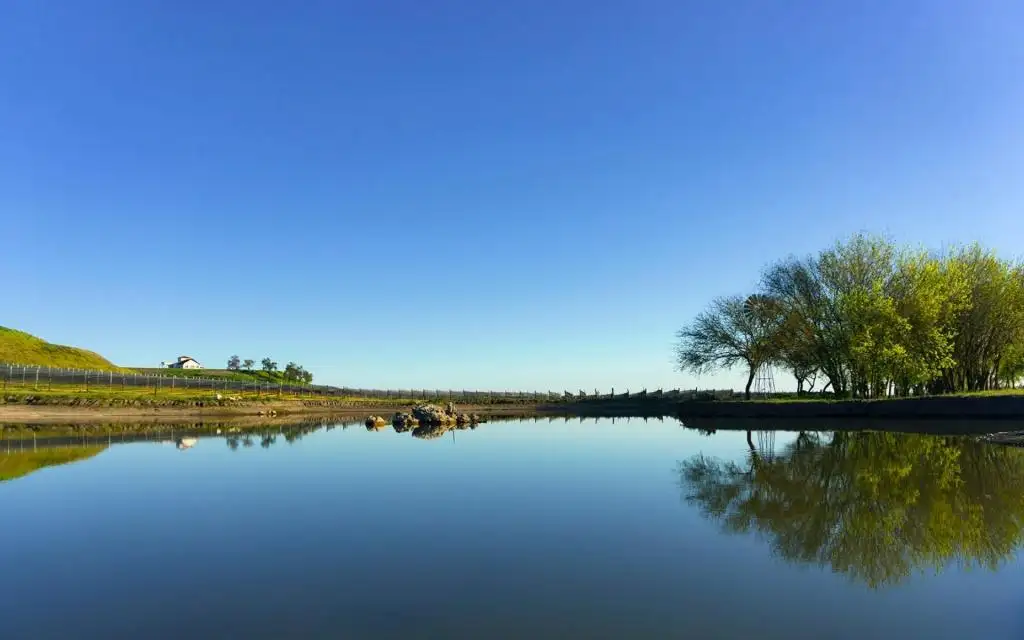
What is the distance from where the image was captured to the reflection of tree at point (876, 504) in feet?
35.4

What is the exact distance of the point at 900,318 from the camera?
5116 centimetres

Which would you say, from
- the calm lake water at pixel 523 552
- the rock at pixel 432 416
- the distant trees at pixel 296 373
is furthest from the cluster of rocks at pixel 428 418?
the distant trees at pixel 296 373

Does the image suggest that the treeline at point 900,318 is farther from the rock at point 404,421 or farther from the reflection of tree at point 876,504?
the rock at point 404,421

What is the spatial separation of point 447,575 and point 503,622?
2300 millimetres

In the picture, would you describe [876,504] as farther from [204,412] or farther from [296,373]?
[296,373]

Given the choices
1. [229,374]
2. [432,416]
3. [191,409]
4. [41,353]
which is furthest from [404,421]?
[229,374]

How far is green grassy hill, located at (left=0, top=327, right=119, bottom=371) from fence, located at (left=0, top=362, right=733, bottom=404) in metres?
28.1

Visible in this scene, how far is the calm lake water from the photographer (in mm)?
7773

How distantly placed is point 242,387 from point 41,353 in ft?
157

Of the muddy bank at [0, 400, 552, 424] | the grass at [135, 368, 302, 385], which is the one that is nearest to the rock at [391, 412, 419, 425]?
the muddy bank at [0, 400, 552, 424]

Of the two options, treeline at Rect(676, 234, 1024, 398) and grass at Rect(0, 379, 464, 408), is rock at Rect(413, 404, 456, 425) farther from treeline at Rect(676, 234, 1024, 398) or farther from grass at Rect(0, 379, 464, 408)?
treeline at Rect(676, 234, 1024, 398)

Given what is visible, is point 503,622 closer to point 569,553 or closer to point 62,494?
point 569,553

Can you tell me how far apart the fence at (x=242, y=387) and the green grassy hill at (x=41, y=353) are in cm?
2805

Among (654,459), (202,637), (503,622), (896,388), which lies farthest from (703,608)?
(896,388)
